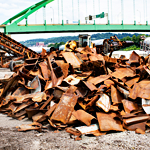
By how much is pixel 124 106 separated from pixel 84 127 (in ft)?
3.27

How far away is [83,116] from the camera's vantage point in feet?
12.3

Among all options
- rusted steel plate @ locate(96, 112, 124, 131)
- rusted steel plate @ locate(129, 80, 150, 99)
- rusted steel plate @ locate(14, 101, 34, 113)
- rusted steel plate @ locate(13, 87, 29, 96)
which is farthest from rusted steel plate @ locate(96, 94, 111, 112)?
rusted steel plate @ locate(13, 87, 29, 96)

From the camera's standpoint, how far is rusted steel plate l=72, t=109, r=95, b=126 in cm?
361

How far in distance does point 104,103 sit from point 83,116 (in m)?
0.54

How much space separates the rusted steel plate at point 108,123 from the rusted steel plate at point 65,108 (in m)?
0.61

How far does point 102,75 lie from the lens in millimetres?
4973

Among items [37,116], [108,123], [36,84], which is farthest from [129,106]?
[36,84]

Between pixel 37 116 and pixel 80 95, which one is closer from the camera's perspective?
pixel 37 116

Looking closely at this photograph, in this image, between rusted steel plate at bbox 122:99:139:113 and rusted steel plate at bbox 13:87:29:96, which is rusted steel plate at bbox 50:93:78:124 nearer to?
rusted steel plate at bbox 122:99:139:113

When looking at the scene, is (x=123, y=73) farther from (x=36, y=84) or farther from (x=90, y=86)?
(x=36, y=84)

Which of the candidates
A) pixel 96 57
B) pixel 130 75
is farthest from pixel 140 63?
pixel 96 57

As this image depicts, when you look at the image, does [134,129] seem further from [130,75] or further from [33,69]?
[33,69]

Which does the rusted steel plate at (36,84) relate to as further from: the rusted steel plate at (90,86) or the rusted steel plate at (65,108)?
the rusted steel plate at (90,86)

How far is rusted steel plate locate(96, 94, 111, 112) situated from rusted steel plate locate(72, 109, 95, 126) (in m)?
0.30
